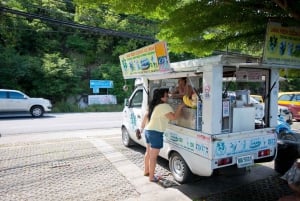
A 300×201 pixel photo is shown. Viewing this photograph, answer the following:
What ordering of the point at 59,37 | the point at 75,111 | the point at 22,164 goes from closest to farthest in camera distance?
the point at 22,164 < the point at 75,111 < the point at 59,37

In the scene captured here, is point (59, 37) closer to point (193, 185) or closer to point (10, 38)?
point (10, 38)

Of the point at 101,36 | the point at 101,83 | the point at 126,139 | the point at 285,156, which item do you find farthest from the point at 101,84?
the point at 285,156

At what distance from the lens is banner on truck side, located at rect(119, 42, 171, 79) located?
452cm

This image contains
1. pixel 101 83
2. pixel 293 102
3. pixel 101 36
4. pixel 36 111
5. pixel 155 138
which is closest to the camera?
pixel 155 138

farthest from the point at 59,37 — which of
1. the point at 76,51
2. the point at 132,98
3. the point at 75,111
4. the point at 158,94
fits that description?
the point at 158,94

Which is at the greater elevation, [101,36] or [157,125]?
[101,36]

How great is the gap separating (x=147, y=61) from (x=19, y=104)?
1331 cm

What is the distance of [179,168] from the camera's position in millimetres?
5168

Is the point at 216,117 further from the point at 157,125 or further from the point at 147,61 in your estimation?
the point at 147,61

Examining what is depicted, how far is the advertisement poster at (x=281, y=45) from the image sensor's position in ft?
12.8

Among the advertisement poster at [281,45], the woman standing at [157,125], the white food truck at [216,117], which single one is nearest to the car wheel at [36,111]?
the white food truck at [216,117]

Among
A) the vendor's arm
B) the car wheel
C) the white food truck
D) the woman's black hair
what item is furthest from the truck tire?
the car wheel

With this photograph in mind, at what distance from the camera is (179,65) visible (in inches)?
186

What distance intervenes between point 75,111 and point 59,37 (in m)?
9.98
